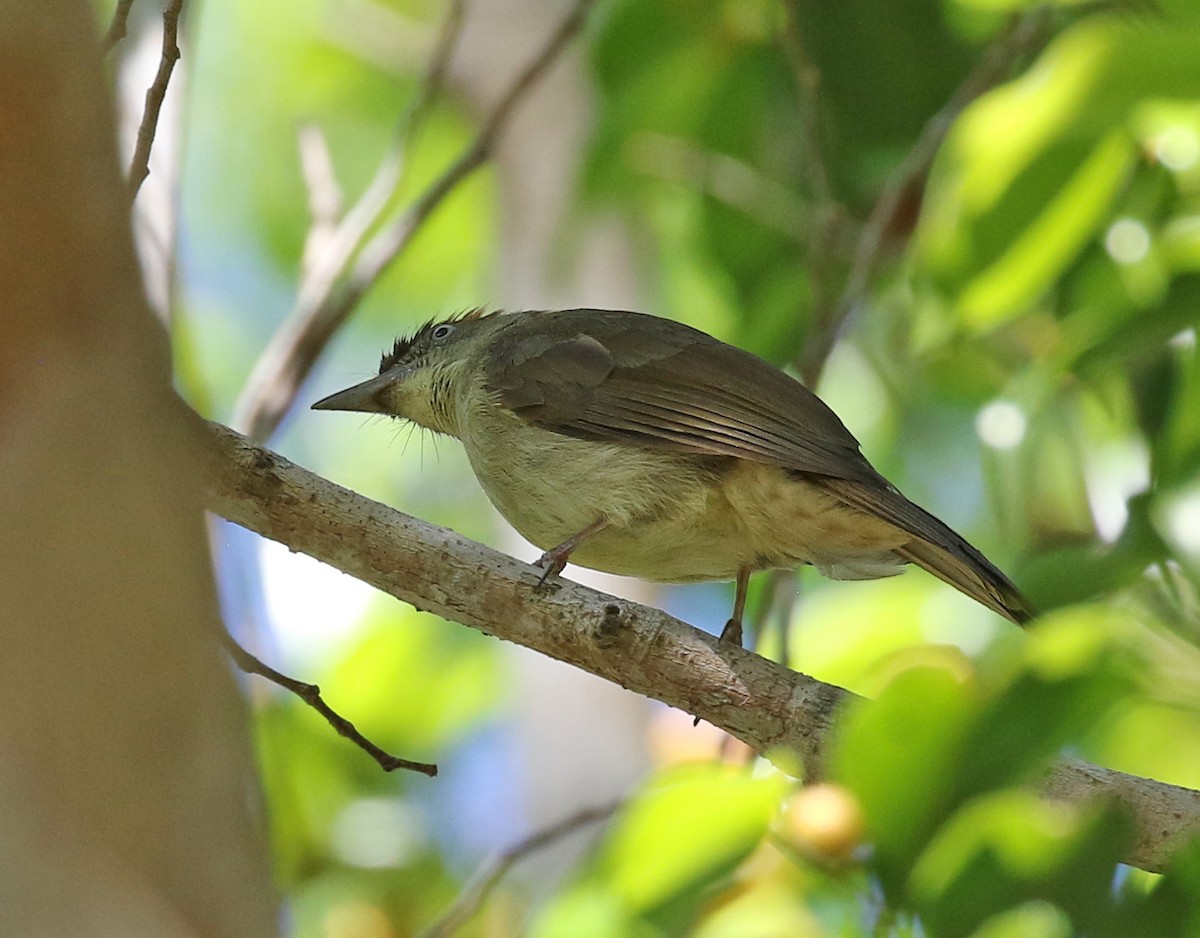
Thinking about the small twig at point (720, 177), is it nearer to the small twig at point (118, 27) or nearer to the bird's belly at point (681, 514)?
the bird's belly at point (681, 514)

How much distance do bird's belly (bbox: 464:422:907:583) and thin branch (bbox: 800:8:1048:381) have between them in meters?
0.76

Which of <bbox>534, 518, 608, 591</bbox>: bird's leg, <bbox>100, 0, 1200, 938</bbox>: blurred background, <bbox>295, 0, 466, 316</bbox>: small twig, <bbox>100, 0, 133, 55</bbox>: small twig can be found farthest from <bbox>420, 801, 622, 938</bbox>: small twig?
<bbox>100, 0, 133, 55</bbox>: small twig

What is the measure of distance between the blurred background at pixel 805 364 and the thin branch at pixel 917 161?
0.01 meters

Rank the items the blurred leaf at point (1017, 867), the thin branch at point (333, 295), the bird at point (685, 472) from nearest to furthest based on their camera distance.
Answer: the blurred leaf at point (1017, 867) < the bird at point (685, 472) < the thin branch at point (333, 295)

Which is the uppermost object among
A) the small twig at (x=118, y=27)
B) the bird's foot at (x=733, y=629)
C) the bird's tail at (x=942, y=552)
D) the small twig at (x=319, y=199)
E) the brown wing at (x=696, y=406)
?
the small twig at (x=319, y=199)

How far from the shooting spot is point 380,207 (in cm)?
450

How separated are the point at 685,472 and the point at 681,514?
11 cm

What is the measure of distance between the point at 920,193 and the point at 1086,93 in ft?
5.69

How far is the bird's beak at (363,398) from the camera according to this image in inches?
175

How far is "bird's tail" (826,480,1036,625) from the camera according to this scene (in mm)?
3299

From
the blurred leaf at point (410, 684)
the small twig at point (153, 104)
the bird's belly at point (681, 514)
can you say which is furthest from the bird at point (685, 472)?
the blurred leaf at point (410, 684)

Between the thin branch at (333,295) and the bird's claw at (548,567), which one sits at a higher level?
the thin branch at (333,295)

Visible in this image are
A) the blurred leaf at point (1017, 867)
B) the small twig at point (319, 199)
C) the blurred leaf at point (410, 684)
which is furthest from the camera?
the blurred leaf at point (410, 684)

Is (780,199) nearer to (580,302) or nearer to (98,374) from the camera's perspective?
(580,302)
